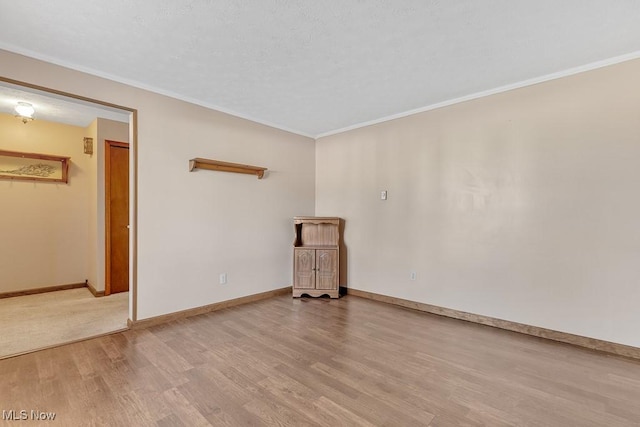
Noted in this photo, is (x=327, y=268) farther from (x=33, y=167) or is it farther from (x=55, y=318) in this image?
(x=33, y=167)

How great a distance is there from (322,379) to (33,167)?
16.9 ft

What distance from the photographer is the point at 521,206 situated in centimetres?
301

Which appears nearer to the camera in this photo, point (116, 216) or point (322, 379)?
point (322, 379)

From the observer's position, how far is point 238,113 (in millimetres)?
3908

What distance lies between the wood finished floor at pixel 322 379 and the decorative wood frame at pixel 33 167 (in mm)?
3093

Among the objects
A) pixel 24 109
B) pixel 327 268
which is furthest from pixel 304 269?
pixel 24 109

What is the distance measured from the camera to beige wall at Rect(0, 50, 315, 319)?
9.98 ft

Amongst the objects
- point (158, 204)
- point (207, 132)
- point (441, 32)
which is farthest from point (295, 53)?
point (158, 204)

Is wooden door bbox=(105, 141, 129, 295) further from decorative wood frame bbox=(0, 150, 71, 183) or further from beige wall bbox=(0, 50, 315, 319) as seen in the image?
beige wall bbox=(0, 50, 315, 319)

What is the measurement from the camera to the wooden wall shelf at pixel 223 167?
3398mm

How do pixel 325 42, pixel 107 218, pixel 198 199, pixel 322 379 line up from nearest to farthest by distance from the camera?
pixel 322 379 → pixel 325 42 → pixel 198 199 → pixel 107 218

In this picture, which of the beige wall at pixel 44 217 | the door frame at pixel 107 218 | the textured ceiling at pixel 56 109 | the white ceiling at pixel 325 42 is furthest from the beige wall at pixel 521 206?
the beige wall at pixel 44 217

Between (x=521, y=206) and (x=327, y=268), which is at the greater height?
(x=521, y=206)

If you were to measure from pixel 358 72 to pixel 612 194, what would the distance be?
101 inches
